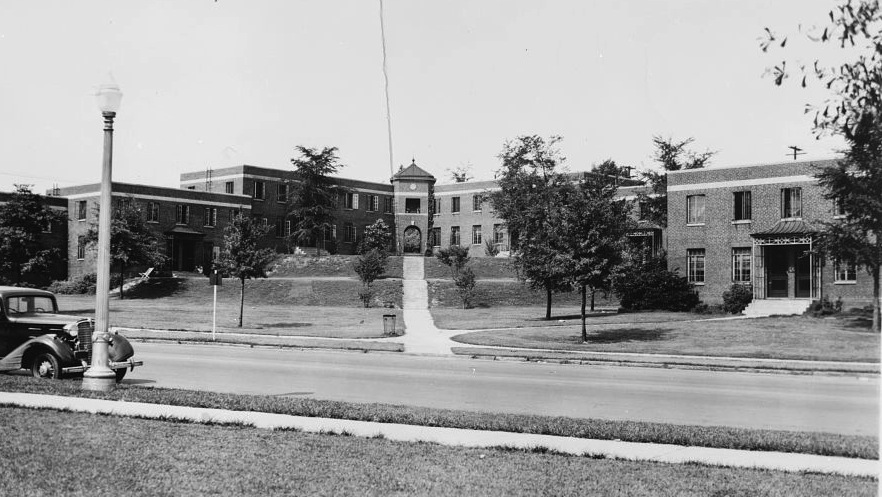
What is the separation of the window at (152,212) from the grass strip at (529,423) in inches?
2103

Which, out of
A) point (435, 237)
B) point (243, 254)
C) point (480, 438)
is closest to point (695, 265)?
point (243, 254)

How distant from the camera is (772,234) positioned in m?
39.0

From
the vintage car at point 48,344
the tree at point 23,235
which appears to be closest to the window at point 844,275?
the vintage car at point 48,344

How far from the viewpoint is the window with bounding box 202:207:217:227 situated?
6731 cm

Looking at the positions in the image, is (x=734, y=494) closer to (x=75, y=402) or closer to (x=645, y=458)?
(x=645, y=458)

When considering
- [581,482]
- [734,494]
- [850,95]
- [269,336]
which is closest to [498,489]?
[581,482]

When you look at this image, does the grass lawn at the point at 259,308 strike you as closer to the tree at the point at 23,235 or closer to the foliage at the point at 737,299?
the tree at the point at 23,235

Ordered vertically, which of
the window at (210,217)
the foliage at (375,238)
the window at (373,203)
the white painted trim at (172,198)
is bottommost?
the foliage at (375,238)

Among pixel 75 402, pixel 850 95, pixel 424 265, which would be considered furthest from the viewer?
pixel 424 265

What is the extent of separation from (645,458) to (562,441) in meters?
1.10

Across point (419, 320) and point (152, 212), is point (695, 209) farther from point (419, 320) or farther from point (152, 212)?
point (152, 212)

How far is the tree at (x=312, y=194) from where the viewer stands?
2803 inches

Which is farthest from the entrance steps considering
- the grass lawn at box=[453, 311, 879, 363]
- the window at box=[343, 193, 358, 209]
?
the window at box=[343, 193, 358, 209]

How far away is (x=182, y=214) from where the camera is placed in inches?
2589
